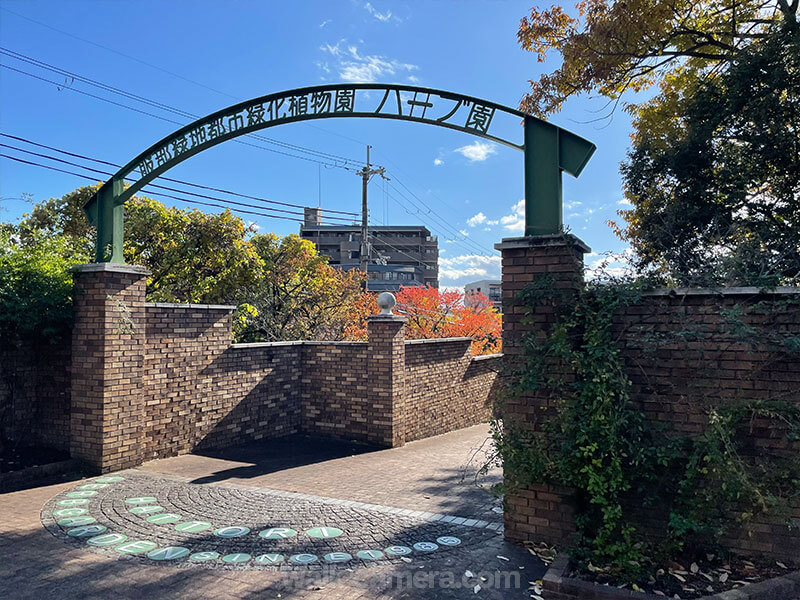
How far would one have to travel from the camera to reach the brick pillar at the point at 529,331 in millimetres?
4504

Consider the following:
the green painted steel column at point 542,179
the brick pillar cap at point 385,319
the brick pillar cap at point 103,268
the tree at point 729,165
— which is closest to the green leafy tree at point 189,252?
the brick pillar cap at point 385,319

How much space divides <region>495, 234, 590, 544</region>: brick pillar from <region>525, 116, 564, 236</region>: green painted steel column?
307mm

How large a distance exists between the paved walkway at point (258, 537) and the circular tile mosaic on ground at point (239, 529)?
0.02 meters

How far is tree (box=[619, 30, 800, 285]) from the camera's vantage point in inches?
251

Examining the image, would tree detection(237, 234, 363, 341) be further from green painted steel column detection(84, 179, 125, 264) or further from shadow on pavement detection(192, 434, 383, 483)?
green painted steel column detection(84, 179, 125, 264)

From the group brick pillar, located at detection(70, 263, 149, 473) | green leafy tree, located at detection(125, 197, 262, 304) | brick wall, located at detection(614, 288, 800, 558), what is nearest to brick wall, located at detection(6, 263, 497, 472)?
brick pillar, located at detection(70, 263, 149, 473)

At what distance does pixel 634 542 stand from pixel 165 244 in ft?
41.9

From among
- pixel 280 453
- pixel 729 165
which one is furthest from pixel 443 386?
pixel 729 165

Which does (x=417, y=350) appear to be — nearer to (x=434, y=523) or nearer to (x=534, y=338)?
(x=434, y=523)

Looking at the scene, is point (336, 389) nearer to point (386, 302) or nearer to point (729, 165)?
point (386, 302)

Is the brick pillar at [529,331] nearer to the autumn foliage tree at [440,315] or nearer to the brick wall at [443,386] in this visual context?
the brick wall at [443,386]

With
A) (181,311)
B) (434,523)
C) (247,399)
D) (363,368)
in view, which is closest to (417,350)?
(363,368)

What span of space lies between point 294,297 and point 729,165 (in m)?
11.7

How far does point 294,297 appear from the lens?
15797mm
